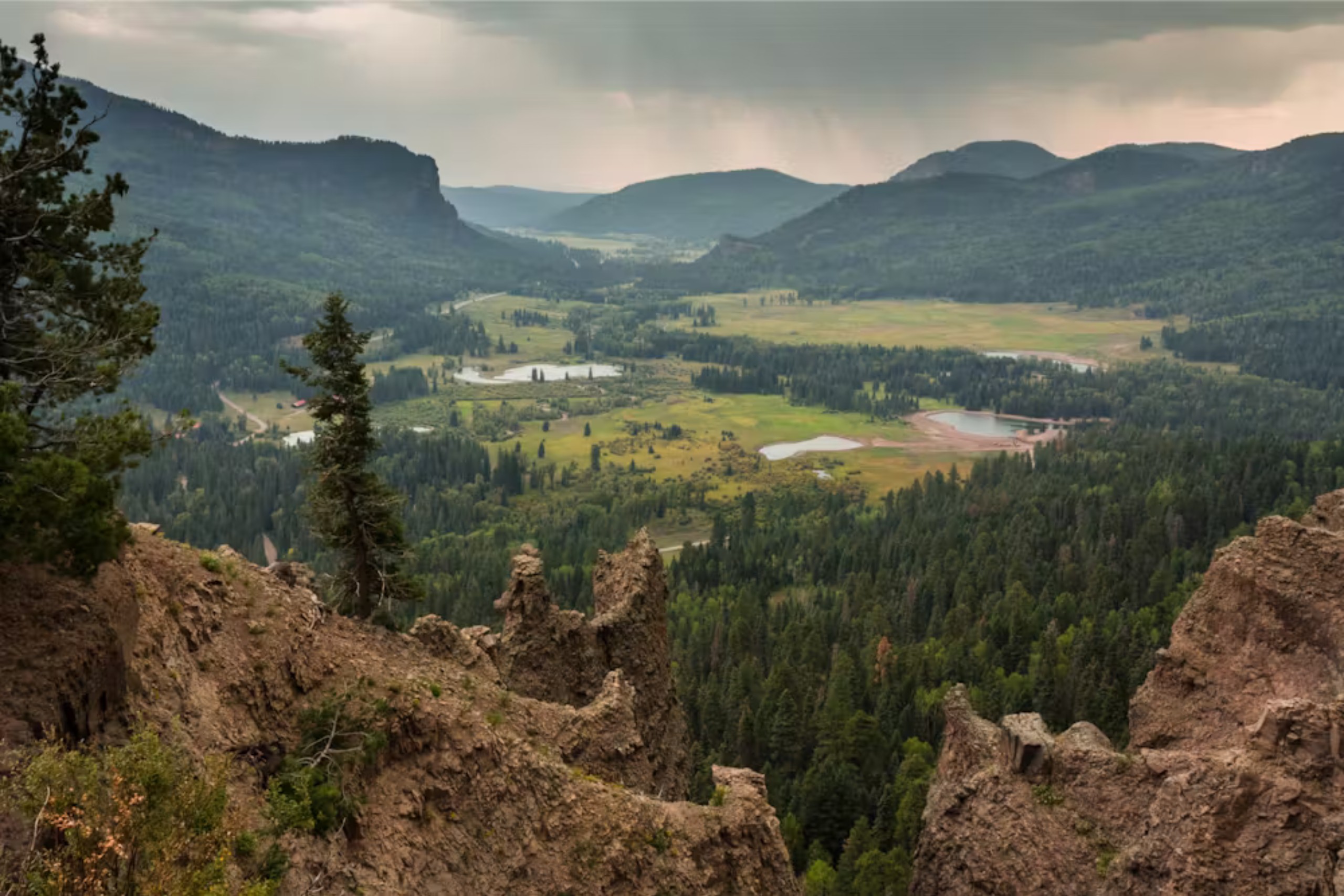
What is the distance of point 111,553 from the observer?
27172mm

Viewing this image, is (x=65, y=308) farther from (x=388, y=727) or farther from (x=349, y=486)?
(x=388, y=727)

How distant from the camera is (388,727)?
103ft

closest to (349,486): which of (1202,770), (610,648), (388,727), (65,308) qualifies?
(388,727)

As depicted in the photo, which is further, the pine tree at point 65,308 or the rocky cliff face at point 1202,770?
the rocky cliff face at point 1202,770

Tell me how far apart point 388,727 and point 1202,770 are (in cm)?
2875

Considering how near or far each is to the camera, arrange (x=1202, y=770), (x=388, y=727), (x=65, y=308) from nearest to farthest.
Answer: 1. (x=388, y=727)
2. (x=65, y=308)
3. (x=1202, y=770)

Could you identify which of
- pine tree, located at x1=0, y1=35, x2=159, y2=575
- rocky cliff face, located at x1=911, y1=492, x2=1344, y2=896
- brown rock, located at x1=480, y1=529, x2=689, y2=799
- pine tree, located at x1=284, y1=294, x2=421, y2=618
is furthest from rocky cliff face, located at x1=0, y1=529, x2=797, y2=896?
rocky cliff face, located at x1=911, y1=492, x2=1344, y2=896

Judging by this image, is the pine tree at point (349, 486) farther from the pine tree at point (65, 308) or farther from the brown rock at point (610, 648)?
the brown rock at point (610, 648)

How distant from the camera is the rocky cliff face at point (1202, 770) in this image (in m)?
33.8

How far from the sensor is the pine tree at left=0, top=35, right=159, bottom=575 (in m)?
28.1

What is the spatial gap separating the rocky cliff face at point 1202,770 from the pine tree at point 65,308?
34332mm

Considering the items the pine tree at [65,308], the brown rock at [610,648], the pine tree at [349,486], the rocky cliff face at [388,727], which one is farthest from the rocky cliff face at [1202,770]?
the pine tree at [65,308]

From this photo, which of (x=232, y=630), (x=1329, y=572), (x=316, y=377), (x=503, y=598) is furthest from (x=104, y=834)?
(x=1329, y=572)

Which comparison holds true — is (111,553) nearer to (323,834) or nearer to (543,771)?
(323,834)
